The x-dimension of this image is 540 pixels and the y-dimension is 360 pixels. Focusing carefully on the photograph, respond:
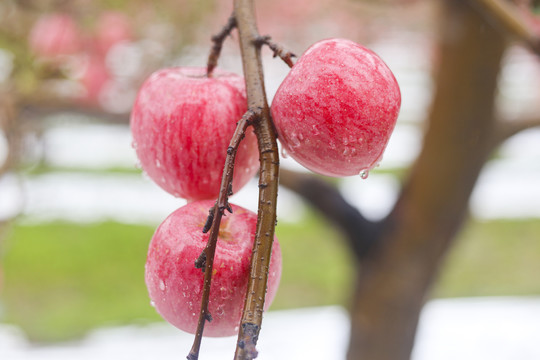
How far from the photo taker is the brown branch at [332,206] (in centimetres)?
183

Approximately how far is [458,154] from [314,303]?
2.80 meters

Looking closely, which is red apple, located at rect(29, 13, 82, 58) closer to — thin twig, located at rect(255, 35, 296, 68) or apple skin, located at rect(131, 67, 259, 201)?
apple skin, located at rect(131, 67, 259, 201)

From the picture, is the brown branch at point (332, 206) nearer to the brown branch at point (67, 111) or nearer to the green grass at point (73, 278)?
the brown branch at point (67, 111)

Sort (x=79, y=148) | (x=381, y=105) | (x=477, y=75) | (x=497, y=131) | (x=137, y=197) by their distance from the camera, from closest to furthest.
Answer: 1. (x=381, y=105)
2. (x=477, y=75)
3. (x=497, y=131)
4. (x=137, y=197)
5. (x=79, y=148)

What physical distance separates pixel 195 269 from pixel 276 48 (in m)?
0.19

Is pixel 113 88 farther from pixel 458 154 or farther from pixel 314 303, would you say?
pixel 314 303

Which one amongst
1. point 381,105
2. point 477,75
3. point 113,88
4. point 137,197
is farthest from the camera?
point 137,197

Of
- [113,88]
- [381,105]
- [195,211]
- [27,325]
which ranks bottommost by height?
[27,325]

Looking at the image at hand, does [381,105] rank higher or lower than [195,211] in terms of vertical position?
higher

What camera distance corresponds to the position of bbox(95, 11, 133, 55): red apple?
2.28 meters

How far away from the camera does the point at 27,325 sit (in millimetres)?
3816

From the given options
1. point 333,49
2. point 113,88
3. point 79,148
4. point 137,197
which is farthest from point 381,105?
point 79,148

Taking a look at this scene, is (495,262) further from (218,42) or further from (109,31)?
(218,42)

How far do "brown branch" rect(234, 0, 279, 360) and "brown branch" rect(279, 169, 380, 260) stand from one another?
1.32 m
